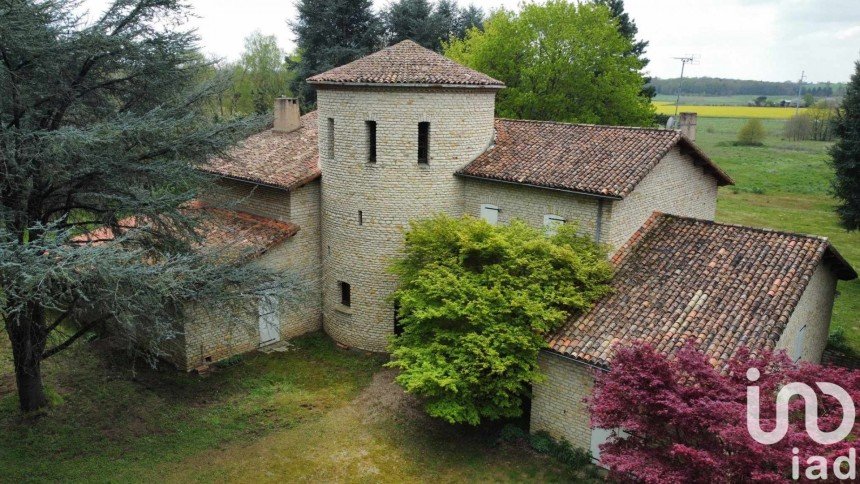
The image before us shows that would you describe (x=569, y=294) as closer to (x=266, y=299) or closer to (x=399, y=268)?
(x=399, y=268)

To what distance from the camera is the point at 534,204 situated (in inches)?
708

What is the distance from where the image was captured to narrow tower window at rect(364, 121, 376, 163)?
18.8 m

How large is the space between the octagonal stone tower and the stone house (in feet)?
0.15

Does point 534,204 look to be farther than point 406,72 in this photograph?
No

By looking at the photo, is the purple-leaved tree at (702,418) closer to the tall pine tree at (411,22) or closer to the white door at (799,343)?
the white door at (799,343)

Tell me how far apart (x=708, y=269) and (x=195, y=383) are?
14.8 meters

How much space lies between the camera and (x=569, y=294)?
49.4 feet

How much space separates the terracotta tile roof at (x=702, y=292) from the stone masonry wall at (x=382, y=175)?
610cm

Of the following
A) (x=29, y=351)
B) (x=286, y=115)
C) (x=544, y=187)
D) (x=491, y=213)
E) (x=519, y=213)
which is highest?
(x=286, y=115)

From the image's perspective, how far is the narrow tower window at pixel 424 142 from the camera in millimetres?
18922

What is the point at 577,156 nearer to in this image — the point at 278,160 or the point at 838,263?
the point at 838,263

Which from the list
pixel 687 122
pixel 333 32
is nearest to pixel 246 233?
pixel 687 122

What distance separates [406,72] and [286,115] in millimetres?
7925

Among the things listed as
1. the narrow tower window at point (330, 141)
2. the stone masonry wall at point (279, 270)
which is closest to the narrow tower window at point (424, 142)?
the narrow tower window at point (330, 141)
